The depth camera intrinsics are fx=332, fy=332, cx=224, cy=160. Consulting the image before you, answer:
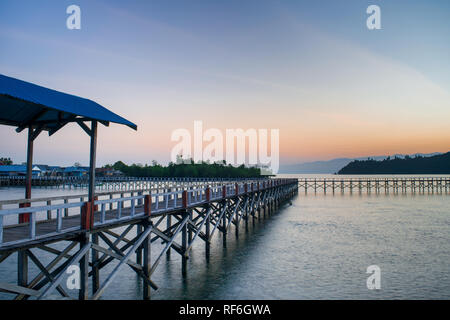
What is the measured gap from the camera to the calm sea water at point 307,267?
13430 millimetres

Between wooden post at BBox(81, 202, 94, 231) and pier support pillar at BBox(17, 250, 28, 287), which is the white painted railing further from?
pier support pillar at BBox(17, 250, 28, 287)

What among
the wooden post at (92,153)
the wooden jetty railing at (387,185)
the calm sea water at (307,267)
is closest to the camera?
the wooden post at (92,153)

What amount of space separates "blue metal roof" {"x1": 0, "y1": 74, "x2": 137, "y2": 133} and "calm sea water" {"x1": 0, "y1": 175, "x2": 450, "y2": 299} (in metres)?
6.78

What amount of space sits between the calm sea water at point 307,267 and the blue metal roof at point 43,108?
6.78 m

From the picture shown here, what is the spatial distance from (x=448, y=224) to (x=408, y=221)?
329cm

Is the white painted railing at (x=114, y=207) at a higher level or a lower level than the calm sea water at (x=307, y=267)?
higher

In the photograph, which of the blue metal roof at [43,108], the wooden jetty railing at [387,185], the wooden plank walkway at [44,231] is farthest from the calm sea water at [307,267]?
the wooden jetty railing at [387,185]

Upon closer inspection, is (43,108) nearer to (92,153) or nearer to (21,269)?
(92,153)

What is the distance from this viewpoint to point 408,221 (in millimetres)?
32750

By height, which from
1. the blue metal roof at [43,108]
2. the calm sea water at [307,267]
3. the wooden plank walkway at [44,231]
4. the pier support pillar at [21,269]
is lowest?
the calm sea water at [307,267]

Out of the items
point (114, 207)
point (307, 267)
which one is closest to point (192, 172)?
point (114, 207)

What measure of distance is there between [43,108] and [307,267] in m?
14.0

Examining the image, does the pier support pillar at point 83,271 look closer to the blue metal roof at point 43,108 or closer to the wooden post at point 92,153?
the wooden post at point 92,153

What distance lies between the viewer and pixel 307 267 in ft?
56.1
